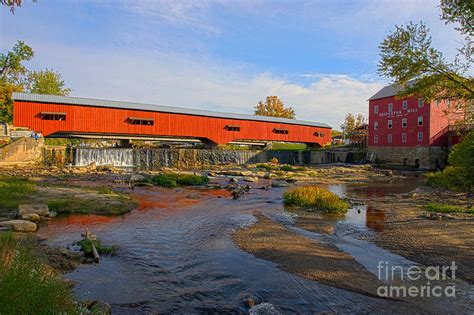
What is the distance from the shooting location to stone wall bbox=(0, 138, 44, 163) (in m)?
25.6

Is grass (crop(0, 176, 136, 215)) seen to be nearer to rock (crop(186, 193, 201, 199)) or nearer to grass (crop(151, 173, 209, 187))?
rock (crop(186, 193, 201, 199))

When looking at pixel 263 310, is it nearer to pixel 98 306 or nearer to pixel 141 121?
pixel 98 306

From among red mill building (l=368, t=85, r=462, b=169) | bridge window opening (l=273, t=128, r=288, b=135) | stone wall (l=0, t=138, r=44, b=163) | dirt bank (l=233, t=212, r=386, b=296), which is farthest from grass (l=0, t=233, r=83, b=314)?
bridge window opening (l=273, t=128, r=288, b=135)

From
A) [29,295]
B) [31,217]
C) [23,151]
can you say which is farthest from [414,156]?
[29,295]

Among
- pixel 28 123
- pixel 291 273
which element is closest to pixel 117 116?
pixel 28 123

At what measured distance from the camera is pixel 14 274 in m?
3.59

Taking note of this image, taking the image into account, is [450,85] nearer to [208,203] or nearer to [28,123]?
[208,203]

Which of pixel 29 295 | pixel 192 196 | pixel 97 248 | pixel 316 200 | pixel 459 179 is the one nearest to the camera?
pixel 29 295

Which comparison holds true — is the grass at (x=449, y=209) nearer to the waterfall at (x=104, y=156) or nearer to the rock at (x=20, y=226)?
the rock at (x=20, y=226)

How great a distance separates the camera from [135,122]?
116ft

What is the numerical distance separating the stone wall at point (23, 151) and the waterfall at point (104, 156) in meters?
3.86

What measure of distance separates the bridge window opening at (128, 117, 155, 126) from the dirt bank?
28408mm

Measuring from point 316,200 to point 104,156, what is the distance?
84.3 ft

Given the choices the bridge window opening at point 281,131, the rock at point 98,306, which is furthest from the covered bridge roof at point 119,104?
the rock at point 98,306
